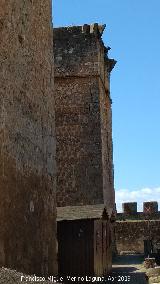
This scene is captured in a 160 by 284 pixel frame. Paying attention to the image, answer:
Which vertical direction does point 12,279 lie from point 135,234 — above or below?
above

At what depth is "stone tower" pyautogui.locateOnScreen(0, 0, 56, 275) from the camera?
946 cm

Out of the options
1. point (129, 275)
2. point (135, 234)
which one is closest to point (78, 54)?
point (129, 275)

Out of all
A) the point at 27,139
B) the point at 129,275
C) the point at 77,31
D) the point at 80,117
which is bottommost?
the point at 129,275

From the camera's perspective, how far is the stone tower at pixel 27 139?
946 centimetres

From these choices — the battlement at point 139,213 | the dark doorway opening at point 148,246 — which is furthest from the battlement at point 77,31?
the dark doorway opening at point 148,246

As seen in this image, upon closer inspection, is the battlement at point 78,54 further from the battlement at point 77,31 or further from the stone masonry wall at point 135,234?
the stone masonry wall at point 135,234

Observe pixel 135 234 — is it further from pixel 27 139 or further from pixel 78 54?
pixel 27 139

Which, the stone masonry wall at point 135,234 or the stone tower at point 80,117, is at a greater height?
the stone tower at point 80,117

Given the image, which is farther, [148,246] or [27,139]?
[148,246]

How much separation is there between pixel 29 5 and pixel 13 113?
10.7ft

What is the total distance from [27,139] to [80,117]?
12.7 meters

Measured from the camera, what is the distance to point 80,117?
77.2 ft

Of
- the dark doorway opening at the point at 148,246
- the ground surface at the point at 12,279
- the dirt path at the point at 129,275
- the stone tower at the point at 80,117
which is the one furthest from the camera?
the dark doorway opening at the point at 148,246

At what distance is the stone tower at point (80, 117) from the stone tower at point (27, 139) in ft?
31.2
